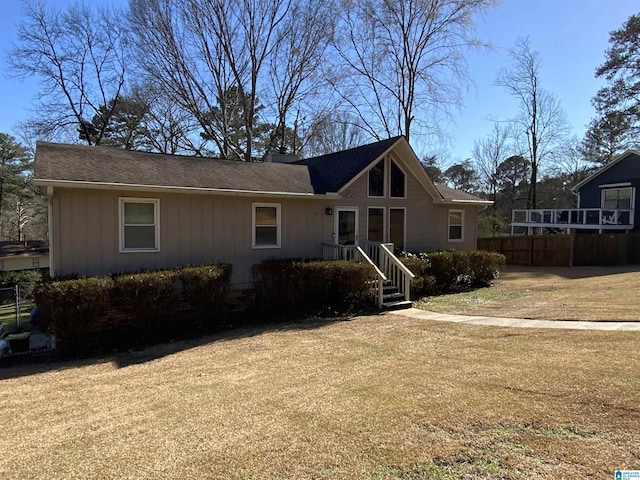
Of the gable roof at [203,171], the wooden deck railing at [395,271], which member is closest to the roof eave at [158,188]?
the gable roof at [203,171]

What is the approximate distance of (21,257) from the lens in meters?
26.8

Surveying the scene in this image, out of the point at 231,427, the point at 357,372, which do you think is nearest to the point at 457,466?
the point at 231,427

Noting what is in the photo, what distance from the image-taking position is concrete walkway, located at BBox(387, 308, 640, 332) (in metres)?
7.09

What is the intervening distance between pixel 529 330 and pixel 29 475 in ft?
23.5

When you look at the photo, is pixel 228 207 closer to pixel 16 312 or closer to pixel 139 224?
pixel 139 224

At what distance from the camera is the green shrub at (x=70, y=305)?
303 inches

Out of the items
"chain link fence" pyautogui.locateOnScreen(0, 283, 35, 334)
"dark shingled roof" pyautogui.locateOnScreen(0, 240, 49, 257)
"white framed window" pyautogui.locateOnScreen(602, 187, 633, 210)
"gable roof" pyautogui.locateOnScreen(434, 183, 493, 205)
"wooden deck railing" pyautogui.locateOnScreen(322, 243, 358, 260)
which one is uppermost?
"white framed window" pyautogui.locateOnScreen(602, 187, 633, 210)

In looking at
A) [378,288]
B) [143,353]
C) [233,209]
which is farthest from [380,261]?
[143,353]

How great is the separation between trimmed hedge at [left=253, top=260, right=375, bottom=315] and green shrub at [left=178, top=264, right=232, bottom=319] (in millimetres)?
1154

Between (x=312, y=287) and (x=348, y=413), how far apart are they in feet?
20.9

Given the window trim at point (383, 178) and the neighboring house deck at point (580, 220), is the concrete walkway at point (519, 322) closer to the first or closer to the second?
the window trim at point (383, 178)

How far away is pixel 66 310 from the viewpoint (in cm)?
784

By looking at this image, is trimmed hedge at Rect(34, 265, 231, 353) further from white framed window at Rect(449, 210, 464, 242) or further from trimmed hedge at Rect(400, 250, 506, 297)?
white framed window at Rect(449, 210, 464, 242)

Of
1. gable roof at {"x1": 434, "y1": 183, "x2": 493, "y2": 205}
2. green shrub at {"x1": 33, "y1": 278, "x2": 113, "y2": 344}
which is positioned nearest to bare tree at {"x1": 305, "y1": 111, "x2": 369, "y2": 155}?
gable roof at {"x1": 434, "y1": 183, "x2": 493, "y2": 205}
